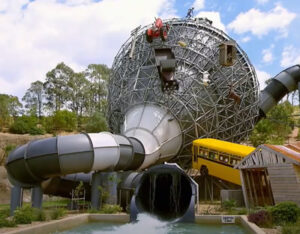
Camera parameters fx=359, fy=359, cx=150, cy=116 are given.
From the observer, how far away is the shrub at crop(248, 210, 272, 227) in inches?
555

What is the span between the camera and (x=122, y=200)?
85.3ft

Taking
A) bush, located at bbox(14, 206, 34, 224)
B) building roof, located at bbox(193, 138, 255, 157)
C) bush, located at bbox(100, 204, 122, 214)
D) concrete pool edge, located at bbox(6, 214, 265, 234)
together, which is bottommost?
concrete pool edge, located at bbox(6, 214, 265, 234)

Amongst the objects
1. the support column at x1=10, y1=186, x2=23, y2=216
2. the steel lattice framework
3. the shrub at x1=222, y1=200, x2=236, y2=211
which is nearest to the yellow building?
the steel lattice framework

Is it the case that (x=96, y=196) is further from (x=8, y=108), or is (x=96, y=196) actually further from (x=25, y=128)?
(x=8, y=108)

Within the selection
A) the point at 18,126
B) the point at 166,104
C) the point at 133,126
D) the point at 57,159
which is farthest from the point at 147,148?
the point at 18,126

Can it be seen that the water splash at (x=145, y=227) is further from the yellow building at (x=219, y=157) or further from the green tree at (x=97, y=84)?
the green tree at (x=97, y=84)

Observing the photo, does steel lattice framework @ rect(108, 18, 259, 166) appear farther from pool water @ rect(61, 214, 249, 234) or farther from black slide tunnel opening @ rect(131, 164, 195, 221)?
pool water @ rect(61, 214, 249, 234)

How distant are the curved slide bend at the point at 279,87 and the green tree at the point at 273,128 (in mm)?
11438

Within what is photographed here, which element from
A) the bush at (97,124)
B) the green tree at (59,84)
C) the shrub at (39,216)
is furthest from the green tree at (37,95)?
the shrub at (39,216)

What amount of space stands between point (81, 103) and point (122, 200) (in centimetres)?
6190

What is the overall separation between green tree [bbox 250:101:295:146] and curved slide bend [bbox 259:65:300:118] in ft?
37.5

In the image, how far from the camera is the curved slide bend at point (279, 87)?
39688mm

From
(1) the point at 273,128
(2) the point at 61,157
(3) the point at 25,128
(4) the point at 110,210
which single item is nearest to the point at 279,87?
(1) the point at 273,128

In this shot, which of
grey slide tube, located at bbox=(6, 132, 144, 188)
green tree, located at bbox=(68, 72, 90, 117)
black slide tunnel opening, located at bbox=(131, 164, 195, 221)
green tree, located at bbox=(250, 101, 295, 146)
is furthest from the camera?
green tree, located at bbox=(68, 72, 90, 117)
